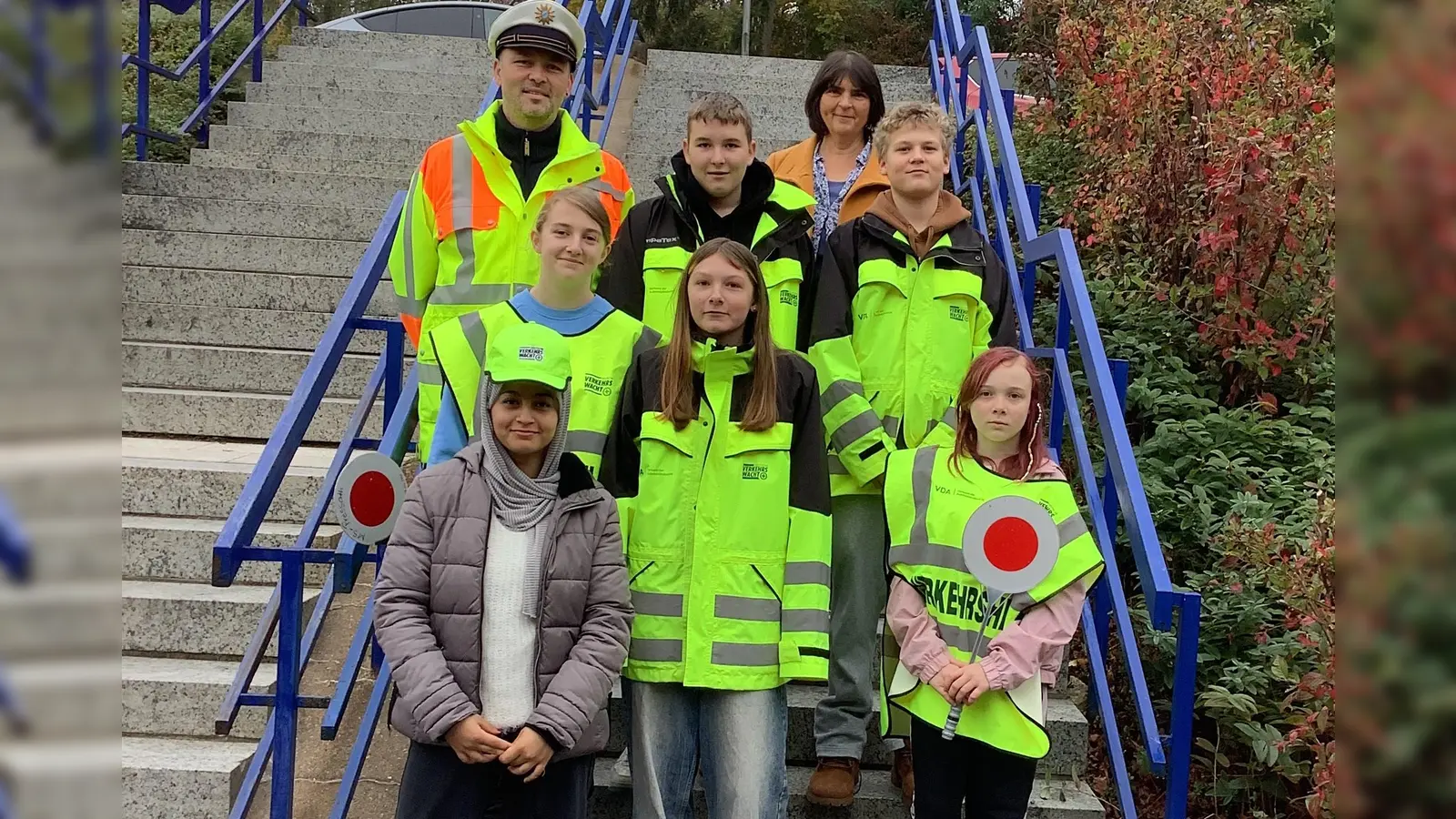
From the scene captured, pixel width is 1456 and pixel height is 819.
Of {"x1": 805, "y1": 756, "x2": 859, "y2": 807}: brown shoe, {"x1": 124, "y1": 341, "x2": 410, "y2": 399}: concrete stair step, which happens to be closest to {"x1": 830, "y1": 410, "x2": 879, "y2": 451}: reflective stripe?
{"x1": 805, "y1": 756, "x2": 859, "y2": 807}: brown shoe

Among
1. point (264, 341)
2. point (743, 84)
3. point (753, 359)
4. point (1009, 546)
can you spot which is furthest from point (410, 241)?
point (743, 84)

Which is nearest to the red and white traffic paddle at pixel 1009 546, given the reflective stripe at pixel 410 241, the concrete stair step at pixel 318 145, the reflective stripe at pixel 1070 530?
the reflective stripe at pixel 1070 530

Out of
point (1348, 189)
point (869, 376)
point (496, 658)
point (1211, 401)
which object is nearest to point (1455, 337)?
point (1348, 189)

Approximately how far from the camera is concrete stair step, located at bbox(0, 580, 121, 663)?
366mm

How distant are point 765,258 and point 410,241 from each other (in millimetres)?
991

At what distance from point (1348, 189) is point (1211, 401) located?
4.60m

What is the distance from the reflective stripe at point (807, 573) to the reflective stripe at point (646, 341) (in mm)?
662

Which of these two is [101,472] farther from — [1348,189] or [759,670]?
[759,670]

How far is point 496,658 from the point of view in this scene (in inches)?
104

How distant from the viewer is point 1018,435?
296cm

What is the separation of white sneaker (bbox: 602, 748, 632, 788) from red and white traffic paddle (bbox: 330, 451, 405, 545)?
0.96 meters

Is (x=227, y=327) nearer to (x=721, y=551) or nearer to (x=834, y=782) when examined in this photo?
(x=721, y=551)

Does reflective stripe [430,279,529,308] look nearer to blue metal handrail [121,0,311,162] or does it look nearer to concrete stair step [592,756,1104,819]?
concrete stair step [592,756,1104,819]

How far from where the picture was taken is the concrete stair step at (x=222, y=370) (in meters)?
5.30
